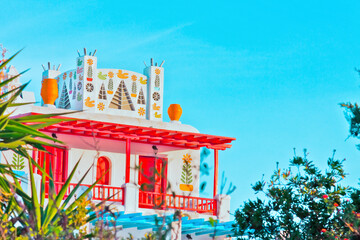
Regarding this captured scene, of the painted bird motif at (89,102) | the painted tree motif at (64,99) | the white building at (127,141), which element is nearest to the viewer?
the white building at (127,141)

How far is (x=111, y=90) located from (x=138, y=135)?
118 inches

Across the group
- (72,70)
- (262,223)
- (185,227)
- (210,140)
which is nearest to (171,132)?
(210,140)

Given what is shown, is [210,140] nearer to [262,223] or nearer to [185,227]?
[185,227]

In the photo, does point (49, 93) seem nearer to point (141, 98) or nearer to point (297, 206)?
point (141, 98)

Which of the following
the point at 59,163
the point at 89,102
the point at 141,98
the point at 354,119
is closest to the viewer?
the point at 354,119

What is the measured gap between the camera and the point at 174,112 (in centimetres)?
2491

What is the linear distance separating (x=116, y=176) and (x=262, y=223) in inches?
452

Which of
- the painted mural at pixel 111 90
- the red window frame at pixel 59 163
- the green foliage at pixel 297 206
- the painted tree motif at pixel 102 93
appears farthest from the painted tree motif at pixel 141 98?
the green foliage at pixel 297 206

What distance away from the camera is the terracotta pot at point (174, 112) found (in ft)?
81.7

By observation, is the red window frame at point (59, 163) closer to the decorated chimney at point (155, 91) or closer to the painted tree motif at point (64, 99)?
the painted tree motif at point (64, 99)

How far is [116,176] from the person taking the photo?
22.8 metres

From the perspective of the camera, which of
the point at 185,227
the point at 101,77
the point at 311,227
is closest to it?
the point at 311,227

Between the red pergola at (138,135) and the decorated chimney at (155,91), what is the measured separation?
1.53m

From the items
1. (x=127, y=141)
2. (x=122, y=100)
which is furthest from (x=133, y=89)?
(x=127, y=141)
